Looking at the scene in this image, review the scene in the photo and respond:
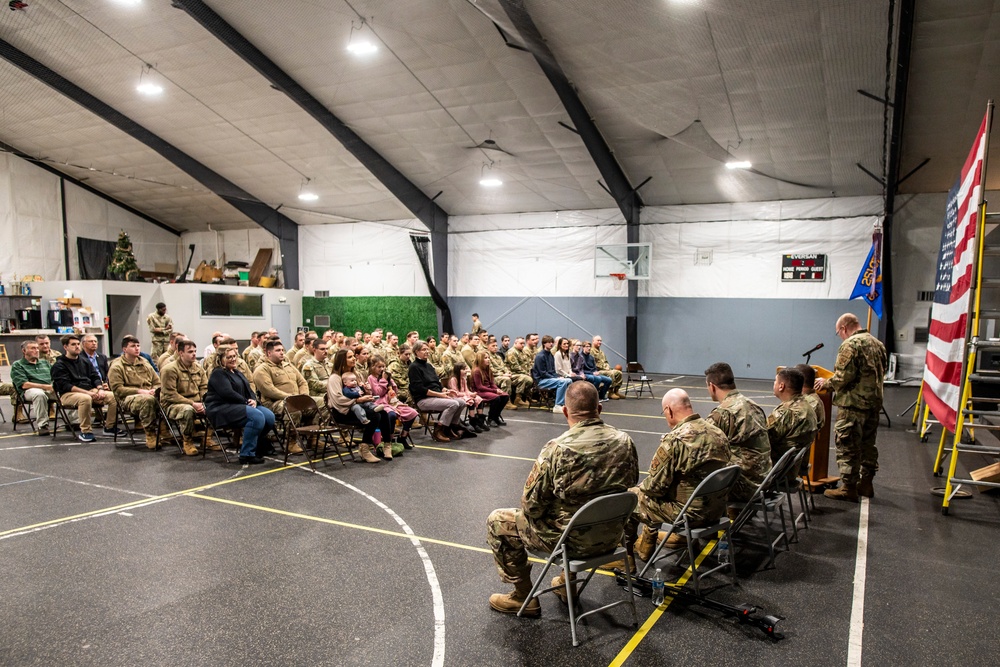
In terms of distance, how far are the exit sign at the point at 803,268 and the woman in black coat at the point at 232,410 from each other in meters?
11.9

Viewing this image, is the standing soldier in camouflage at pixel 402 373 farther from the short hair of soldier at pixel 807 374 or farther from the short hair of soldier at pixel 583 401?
the short hair of soldier at pixel 583 401

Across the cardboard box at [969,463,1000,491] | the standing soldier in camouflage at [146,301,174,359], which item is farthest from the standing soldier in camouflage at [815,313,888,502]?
the standing soldier in camouflage at [146,301,174,359]

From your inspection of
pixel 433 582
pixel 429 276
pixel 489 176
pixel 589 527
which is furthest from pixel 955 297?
pixel 429 276

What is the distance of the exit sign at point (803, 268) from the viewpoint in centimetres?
1321

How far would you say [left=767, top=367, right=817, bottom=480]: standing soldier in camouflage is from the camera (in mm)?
4047

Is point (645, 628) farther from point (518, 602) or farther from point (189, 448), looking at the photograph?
point (189, 448)

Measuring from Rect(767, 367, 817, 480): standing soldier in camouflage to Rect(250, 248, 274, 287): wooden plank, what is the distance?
17.4 m

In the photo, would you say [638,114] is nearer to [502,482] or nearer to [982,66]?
[982,66]

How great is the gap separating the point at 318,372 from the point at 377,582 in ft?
16.0

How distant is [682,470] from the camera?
3.18 m

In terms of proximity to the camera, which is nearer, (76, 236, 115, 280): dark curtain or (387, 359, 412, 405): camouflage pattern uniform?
(387, 359, 412, 405): camouflage pattern uniform

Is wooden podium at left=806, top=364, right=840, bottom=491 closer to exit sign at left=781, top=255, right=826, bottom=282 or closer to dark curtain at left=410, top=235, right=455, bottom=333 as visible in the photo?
exit sign at left=781, top=255, right=826, bottom=282

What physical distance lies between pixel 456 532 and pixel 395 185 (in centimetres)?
1187

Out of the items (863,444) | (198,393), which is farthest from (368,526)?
(863,444)
